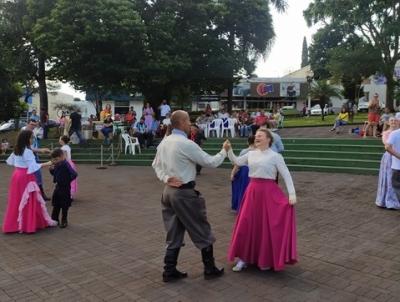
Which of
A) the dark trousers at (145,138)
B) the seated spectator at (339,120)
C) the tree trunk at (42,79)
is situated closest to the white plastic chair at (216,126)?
the dark trousers at (145,138)

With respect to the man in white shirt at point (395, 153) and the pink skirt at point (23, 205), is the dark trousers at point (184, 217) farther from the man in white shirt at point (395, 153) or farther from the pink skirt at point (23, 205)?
the man in white shirt at point (395, 153)

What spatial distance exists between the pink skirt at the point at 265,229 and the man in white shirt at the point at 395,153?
3.28 metres

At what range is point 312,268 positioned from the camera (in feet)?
17.7

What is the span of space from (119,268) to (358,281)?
2.75m

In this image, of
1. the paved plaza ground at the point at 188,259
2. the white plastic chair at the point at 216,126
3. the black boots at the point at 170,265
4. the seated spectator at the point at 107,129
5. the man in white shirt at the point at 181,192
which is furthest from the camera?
the white plastic chair at the point at 216,126

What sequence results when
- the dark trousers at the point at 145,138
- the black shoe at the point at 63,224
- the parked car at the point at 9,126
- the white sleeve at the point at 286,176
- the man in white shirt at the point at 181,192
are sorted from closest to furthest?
the man in white shirt at the point at 181,192
the white sleeve at the point at 286,176
the black shoe at the point at 63,224
the dark trousers at the point at 145,138
the parked car at the point at 9,126

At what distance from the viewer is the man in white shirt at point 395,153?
756cm

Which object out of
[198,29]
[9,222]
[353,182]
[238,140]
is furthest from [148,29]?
[9,222]

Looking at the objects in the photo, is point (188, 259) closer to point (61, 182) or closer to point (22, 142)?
point (61, 182)

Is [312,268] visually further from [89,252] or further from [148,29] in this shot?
[148,29]

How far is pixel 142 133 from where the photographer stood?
735 inches

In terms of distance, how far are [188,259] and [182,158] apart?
5.28 ft

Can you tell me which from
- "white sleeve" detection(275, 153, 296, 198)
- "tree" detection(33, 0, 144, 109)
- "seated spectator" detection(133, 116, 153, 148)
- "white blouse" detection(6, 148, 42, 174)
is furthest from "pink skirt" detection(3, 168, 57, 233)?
"tree" detection(33, 0, 144, 109)

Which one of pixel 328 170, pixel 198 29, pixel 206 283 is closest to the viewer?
pixel 206 283
